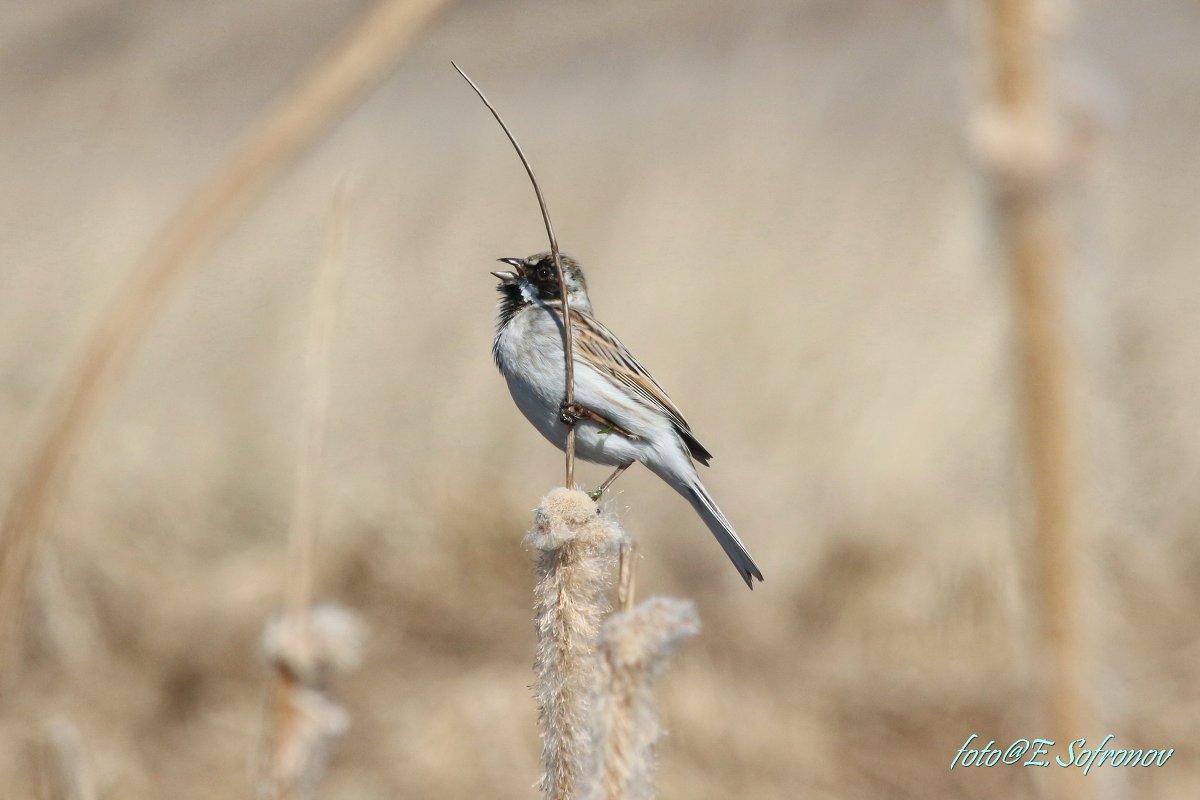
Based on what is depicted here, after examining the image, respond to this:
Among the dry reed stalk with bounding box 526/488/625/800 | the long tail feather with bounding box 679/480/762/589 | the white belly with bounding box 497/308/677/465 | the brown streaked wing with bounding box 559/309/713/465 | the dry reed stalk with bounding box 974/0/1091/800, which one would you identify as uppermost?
the brown streaked wing with bounding box 559/309/713/465

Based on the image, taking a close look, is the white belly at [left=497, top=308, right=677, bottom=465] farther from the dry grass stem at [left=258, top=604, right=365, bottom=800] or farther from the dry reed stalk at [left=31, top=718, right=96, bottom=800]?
the dry grass stem at [left=258, top=604, right=365, bottom=800]

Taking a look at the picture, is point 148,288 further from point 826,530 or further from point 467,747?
point 826,530

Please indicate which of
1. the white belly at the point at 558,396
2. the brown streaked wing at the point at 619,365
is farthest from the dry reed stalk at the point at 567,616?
the brown streaked wing at the point at 619,365

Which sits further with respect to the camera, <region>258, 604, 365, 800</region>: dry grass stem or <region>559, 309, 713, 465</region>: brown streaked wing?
<region>559, 309, 713, 465</region>: brown streaked wing

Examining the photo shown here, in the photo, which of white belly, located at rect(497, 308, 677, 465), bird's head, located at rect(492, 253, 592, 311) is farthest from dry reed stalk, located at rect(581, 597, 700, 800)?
bird's head, located at rect(492, 253, 592, 311)

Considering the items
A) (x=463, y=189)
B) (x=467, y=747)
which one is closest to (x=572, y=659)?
(x=467, y=747)

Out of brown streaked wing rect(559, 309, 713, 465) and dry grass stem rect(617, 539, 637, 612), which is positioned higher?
brown streaked wing rect(559, 309, 713, 465)

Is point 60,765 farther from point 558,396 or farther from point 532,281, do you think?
point 532,281
